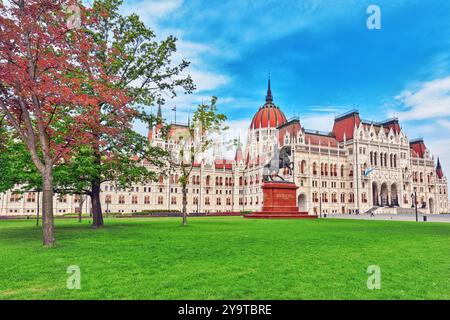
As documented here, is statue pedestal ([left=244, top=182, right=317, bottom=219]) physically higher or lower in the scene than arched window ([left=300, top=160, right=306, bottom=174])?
lower

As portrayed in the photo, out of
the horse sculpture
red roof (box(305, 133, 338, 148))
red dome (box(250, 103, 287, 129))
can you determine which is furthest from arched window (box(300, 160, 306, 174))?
the horse sculpture

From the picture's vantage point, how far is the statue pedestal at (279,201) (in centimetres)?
4238

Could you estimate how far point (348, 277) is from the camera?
805 centimetres

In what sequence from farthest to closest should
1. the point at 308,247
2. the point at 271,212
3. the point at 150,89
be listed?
the point at 271,212 < the point at 150,89 < the point at 308,247

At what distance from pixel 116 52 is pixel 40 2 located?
21.1 feet

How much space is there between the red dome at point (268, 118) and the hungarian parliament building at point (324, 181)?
33.6 feet

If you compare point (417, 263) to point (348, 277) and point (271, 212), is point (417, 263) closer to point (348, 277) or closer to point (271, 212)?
point (348, 277)

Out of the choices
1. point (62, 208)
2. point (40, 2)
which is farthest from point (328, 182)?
point (40, 2)

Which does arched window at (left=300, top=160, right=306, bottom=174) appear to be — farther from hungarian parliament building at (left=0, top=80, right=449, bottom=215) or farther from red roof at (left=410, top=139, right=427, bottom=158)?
red roof at (left=410, top=139, right=427, bottom=158)

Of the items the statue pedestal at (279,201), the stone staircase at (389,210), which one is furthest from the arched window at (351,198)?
the statue pedestal at (279,201)

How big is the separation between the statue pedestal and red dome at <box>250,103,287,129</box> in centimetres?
7465

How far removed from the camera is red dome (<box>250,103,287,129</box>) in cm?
11862

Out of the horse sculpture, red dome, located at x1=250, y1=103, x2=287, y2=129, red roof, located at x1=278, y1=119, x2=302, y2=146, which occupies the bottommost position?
the horse sculpture

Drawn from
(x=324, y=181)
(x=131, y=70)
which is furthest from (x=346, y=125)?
(x=131, y=70)
